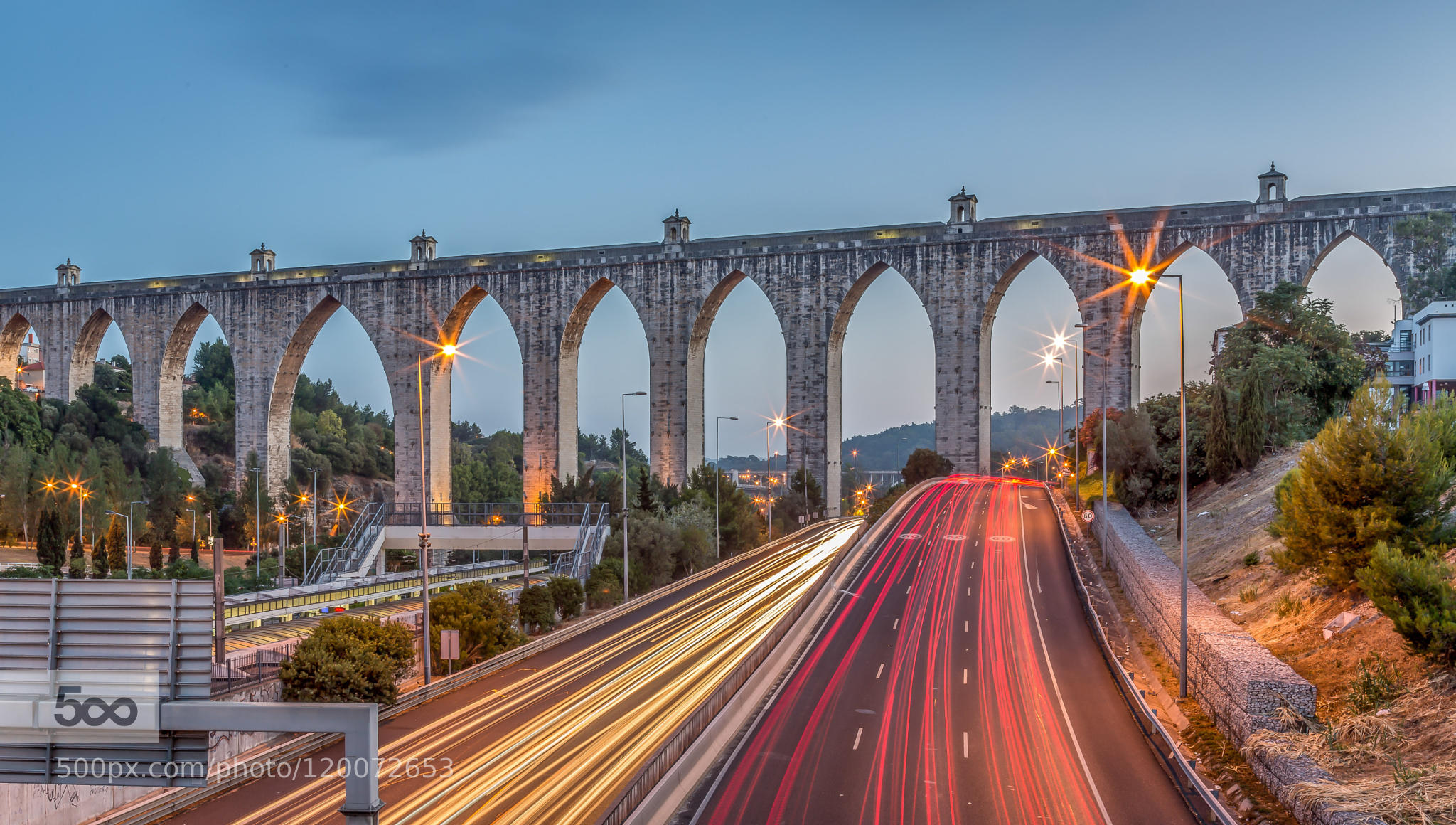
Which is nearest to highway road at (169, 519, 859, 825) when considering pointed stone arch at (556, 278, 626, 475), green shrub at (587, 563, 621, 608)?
green shrub at (587, 563, 621, 608)

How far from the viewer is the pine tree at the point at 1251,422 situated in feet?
127

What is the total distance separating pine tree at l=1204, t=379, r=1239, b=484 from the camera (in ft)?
130

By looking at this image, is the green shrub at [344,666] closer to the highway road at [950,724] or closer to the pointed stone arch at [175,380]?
the highway road at [950,724]

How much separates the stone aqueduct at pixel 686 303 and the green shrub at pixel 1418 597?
130 feet

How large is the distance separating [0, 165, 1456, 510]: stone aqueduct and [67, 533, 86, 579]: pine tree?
14.3 metres

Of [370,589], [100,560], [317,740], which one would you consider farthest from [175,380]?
[317,740]

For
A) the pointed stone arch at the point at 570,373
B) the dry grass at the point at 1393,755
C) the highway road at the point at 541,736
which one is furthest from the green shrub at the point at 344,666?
the pointed stone arch at the point at 570,373

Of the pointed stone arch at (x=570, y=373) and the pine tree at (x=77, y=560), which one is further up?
the pointed stone arch at (x=570, y=373)

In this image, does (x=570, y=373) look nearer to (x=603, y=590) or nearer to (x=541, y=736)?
(x=603, y=590)

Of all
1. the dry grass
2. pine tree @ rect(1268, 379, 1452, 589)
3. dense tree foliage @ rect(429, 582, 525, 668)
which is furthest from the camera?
dense tree foliage @ rect(429, 582, 525, 668)

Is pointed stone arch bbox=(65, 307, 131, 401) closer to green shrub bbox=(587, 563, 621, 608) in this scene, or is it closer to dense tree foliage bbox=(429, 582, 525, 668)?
green shrub bbox=(587, 563, 621, 608)

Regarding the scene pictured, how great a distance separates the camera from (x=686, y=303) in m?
60.1

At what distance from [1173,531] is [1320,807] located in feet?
89.4

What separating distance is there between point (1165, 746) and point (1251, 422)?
27.5m
